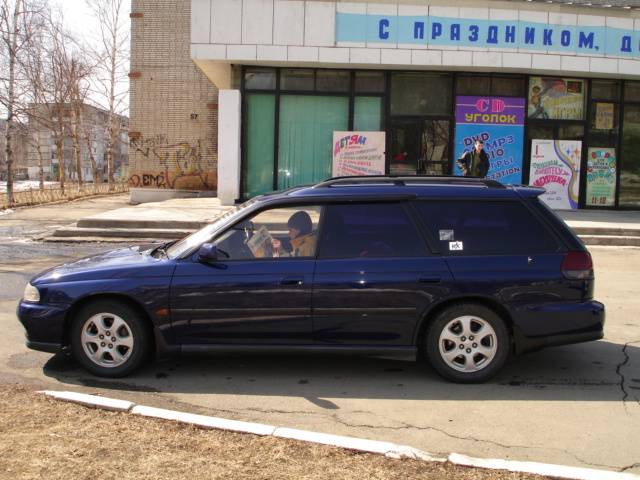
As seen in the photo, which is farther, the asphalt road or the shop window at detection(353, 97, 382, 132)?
the shop window at detection(353, 97, 382, 132)

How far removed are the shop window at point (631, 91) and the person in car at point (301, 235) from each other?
16.7m

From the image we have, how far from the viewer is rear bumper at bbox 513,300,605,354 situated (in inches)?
201

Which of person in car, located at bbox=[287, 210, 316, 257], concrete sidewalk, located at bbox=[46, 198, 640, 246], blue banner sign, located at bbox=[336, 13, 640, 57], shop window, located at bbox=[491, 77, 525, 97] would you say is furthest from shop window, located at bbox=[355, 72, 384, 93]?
person in car, located at bbox=[287, 210, 316, 257]

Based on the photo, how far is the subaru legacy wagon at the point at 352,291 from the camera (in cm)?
507

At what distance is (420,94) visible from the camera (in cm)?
1844

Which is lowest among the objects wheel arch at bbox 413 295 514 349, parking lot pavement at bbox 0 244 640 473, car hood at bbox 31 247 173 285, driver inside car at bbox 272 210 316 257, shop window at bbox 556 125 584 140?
parking lot pavement at bbox 0 244 640 473

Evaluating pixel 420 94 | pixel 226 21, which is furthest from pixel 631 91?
pixel 226 21

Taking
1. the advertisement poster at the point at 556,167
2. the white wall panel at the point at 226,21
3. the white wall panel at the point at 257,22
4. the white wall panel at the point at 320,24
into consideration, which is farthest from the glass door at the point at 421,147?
the white wall panel at the point at 226,21

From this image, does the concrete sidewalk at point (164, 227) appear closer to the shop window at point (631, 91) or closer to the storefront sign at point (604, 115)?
the storefront sign at point (604, 115)

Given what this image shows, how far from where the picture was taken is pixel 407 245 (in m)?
5.19

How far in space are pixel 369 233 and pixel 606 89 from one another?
1628 cm

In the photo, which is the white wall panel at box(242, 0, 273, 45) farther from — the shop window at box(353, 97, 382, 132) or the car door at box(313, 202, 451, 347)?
the car door at box(313, 202, 451, 347)

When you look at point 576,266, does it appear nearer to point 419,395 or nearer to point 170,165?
point 419,395

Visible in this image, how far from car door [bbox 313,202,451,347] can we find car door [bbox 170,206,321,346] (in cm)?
13
